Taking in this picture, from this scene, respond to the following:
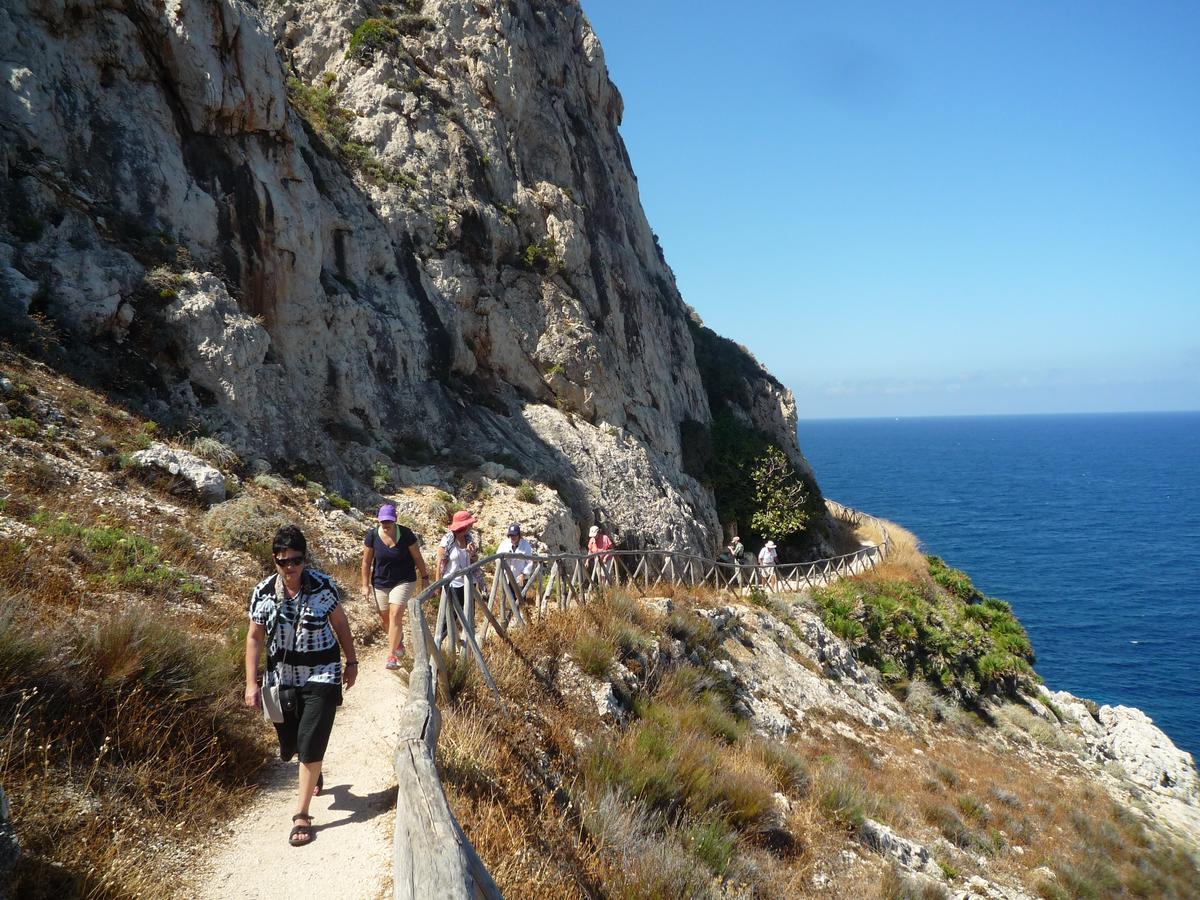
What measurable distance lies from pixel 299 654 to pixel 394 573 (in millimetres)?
2932

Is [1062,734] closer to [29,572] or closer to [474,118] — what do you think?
[29,572]

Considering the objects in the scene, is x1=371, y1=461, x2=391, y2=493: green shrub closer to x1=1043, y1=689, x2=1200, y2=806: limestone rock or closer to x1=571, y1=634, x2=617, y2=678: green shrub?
x1=571, y1=634, x2=617, y2=678: green shrub

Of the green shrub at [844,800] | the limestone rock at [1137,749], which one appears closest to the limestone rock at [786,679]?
the green shrub at [844,800]

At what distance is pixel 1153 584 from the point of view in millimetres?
47875

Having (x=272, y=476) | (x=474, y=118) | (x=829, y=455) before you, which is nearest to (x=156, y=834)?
(x=272, y=476)

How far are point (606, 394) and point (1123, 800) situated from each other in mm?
18028

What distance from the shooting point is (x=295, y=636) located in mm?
4586

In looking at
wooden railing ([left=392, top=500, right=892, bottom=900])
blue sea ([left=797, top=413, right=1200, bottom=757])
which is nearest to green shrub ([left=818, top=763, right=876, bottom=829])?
wooden railing ([left=392, top=500, right=892, bottom=900])

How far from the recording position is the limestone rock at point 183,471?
1016 centimetres

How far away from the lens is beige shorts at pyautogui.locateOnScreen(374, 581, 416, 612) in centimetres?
742

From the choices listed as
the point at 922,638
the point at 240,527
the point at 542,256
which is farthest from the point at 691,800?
the point at 542,256

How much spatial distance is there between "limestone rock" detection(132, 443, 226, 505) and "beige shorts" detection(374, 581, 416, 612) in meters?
4.71

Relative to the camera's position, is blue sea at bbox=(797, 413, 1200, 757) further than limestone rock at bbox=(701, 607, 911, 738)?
Yes

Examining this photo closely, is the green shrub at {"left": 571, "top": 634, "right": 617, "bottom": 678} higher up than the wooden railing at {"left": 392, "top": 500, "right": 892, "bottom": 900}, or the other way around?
the wooden railing at {"left": 392, "top": 500, "right": 892, "bottom": 900}
